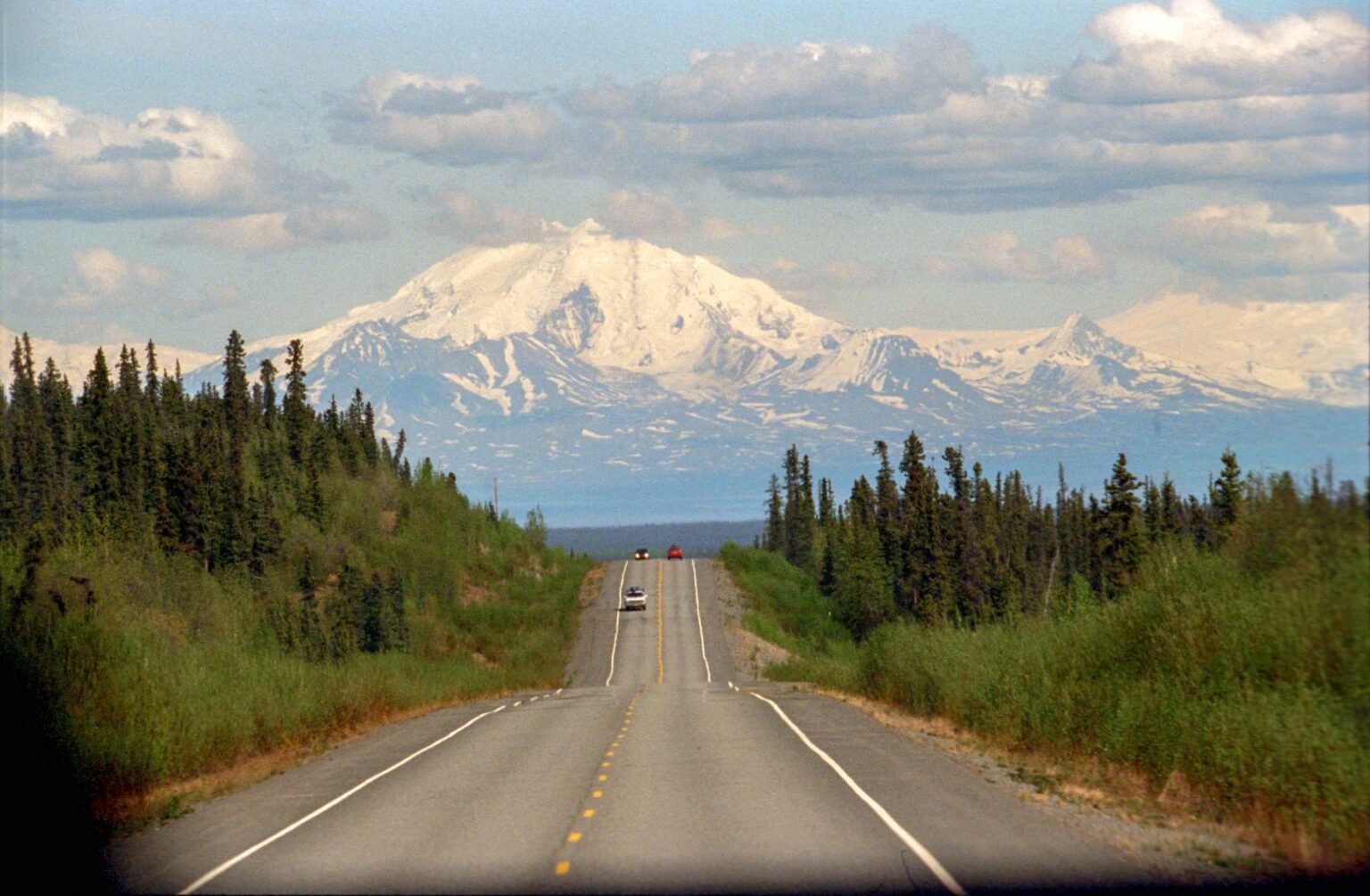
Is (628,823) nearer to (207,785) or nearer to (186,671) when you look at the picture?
(207,785)

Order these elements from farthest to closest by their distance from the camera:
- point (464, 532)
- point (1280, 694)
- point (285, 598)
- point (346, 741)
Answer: point (464, 532), point (285, 598), point (346, 741), point (1280, 694)

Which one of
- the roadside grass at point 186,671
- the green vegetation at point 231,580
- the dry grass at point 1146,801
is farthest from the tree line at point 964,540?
the dry grass at point 1146,801

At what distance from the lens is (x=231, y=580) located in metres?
78.4

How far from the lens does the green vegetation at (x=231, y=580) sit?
83.4ft

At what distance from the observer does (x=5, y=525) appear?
268 ft

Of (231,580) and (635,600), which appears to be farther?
(635,600)

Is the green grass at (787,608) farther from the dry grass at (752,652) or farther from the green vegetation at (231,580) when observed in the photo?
the green vegetation at (231,580)

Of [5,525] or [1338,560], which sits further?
[5,525]

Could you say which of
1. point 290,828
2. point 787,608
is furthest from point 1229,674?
point 787,608

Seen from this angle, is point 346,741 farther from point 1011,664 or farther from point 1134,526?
point 1134,526

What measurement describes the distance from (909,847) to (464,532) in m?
101

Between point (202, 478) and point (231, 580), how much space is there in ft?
61.8

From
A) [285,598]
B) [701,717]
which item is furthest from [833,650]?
[701,717]

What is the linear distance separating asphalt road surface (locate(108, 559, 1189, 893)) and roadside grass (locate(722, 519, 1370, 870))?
7.01 ft
